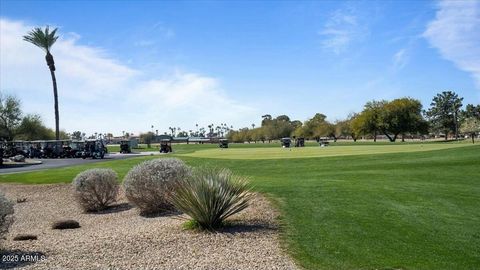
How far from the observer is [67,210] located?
17953 mm

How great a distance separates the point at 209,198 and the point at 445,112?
14817 cm

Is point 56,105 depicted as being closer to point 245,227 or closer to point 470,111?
point 245,227

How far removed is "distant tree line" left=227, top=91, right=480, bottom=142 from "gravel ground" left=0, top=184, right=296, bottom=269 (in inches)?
3334

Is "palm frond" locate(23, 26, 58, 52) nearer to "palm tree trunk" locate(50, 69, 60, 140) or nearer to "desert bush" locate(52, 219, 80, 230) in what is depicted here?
"palm tree trunk" locate(50, 69, 60, 140)

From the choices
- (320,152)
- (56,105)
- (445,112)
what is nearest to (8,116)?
(56,105)

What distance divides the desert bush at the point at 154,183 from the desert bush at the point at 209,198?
10.8 ft

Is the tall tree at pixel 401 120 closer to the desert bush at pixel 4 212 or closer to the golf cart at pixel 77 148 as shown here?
the golf cart at pixel 77 148

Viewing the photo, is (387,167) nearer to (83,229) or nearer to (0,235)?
(83,229)

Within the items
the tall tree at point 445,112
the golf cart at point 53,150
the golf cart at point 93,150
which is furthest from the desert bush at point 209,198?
the tall tree at point 445,112

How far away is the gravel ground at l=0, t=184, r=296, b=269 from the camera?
311 inches

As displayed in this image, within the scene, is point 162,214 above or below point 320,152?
below

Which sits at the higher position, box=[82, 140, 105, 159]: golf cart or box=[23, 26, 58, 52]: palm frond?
box=[23, 26, 58, 52]: palm frond

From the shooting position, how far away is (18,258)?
860cm

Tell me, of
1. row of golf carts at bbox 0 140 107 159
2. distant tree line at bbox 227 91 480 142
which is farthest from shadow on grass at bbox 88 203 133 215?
distant tree line at bbox 227 91 480 142
